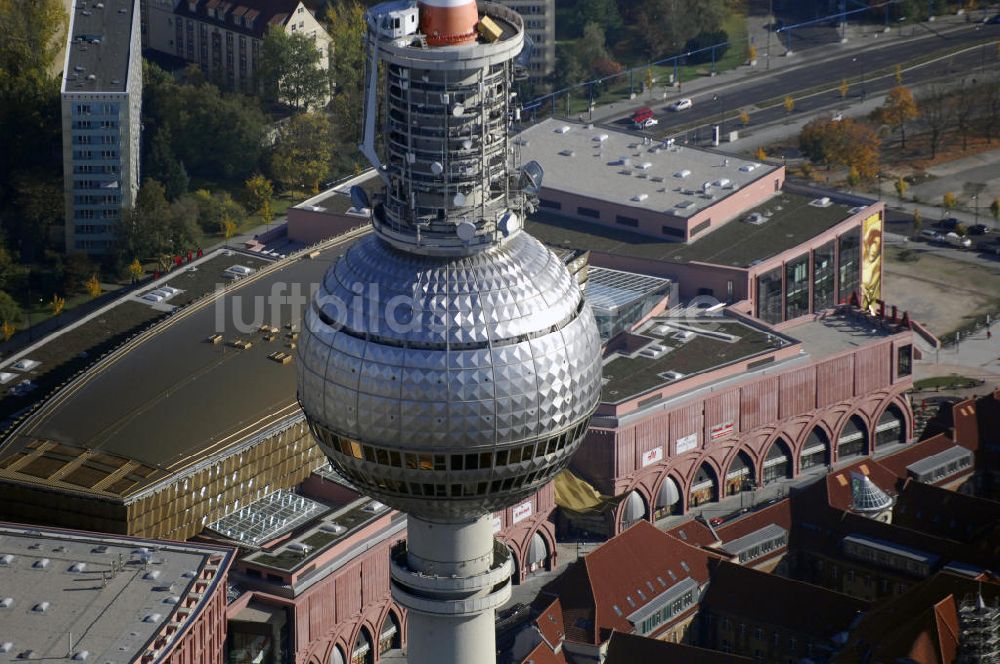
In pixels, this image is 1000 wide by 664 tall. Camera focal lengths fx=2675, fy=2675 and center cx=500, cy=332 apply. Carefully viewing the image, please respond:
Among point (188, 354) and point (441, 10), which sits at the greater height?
point (441, 10)

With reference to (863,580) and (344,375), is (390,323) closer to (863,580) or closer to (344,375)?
(344,375)

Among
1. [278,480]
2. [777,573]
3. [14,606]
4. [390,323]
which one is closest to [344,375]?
[390,323]

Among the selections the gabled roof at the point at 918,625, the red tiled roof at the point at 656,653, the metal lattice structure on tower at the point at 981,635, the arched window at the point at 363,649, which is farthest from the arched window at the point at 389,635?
the metal lattice structure on tower at the point at 981,635

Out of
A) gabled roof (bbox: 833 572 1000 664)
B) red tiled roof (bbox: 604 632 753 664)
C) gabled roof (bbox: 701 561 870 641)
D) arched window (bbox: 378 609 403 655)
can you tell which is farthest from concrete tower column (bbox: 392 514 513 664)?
arched window (bbox: 378 609 403 655)

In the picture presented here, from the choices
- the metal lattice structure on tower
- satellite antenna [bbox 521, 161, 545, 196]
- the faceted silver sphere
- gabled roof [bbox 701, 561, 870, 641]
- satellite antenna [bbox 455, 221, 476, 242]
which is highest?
satellite antenna [bbox 521, 161, 545, 196]

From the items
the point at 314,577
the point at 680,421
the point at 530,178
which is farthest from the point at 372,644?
the point at 530,178

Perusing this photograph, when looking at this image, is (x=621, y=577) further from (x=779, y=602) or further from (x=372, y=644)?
(x=372, y=644)

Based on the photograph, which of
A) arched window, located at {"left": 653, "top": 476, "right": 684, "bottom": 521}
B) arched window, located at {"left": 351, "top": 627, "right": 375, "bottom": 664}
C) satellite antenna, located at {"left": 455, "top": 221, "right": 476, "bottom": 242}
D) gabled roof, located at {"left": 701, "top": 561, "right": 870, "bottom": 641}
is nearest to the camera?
satellite antenna, located at {"left": 455, "top": 221, "right": 476, "bottom": 242}

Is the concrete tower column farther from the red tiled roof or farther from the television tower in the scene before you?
the red tiled roof
